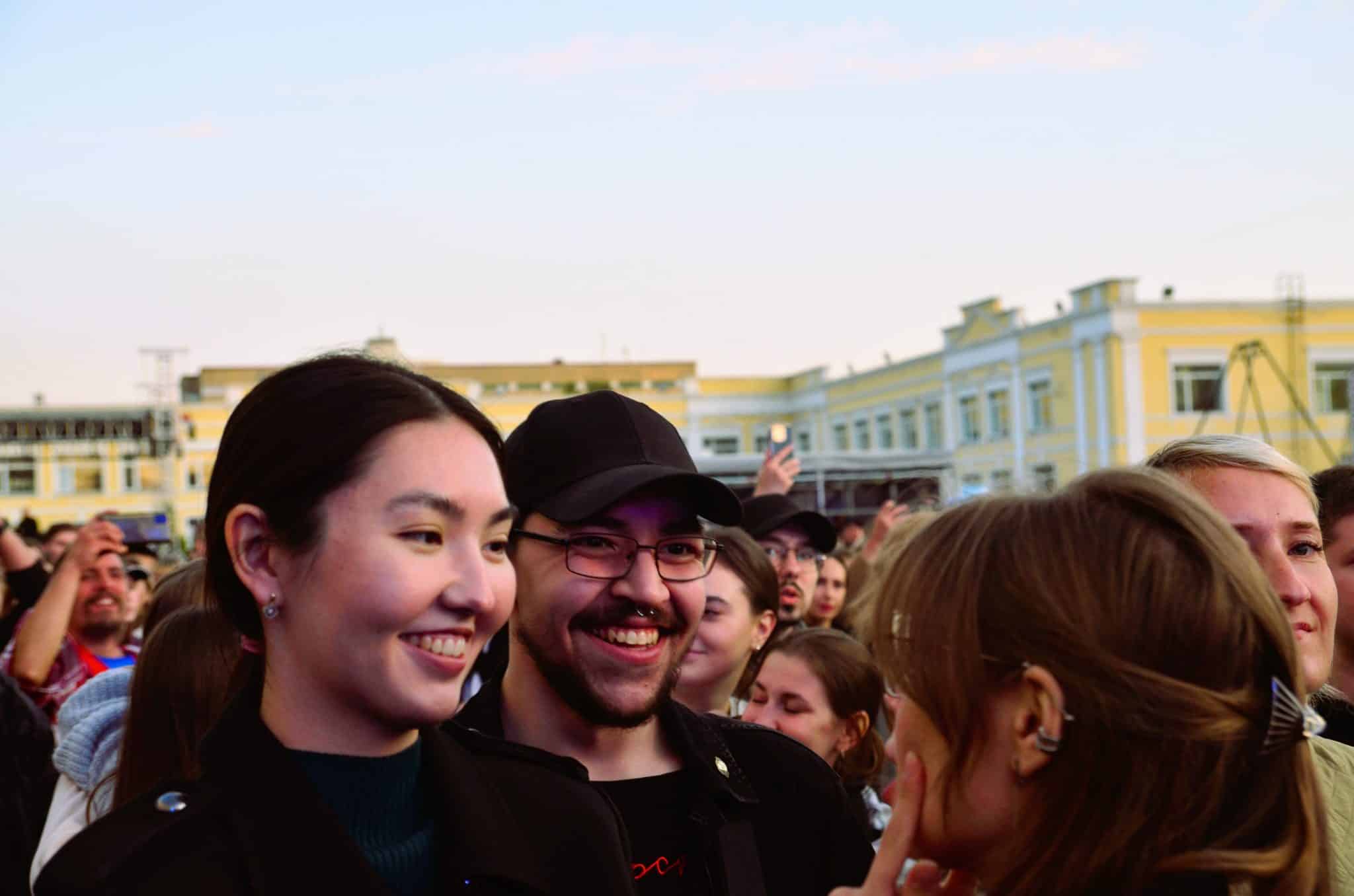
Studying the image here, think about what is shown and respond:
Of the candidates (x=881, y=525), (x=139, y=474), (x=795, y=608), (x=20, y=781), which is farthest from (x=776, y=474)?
(x=139, y=474)

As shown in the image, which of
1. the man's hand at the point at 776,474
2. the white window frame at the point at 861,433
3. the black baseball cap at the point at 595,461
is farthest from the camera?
the white window frame at the point at 861,433

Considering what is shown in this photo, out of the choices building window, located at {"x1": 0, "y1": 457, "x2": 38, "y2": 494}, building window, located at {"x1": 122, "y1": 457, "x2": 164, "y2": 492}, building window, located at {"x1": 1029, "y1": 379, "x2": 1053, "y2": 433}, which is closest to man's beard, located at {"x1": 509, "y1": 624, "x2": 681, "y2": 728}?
building window, located at {"x1": 1029, "y1": 379, "x2": 1053, "y2": 433}

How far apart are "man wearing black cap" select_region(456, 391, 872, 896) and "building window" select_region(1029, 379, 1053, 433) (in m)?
43.8

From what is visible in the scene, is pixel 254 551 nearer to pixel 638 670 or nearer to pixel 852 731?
pixel 638 670

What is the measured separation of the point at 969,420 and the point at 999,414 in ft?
6.12

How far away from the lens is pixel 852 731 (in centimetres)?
445

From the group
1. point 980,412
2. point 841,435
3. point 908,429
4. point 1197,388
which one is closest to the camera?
point 1197,388

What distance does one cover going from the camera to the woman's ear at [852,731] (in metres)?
4.41

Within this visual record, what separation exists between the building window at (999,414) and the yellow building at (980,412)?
70mm

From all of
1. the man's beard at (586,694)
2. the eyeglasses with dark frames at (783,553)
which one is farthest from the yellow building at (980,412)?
the man's beard at (586,694)

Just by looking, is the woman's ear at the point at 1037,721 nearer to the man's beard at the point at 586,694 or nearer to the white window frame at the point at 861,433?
the man's beard at the point at 586,694

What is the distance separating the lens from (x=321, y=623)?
6.13 feet

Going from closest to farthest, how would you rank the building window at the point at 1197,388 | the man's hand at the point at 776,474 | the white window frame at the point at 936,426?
the man's hand at the point at 776,474 < the building window at the point at 1197,388 < the white window frame at the point at 936,426

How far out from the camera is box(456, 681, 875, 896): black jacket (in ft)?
8.40
